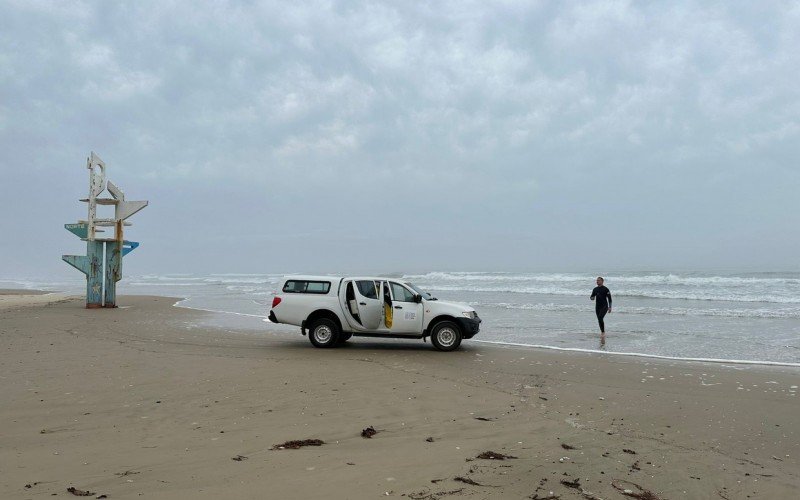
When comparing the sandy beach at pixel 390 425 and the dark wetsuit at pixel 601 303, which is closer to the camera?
the sandy beach at pixel 390 425

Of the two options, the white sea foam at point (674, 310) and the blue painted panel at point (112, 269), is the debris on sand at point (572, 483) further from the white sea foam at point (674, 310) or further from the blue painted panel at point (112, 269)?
the blue painted panel at point (112, 269)

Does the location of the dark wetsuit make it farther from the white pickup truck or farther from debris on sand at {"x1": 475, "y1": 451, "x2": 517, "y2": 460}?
debris on sand at {"x1": 475, "y1": 451, "x2": 517, "y2": 460}

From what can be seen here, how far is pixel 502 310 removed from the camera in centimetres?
2344

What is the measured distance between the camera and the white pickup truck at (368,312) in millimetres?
12656

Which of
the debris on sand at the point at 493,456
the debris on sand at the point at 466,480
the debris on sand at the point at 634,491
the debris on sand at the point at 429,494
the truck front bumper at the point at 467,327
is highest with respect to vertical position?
the truck front bumper at the point at 467,327

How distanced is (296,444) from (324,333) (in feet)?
24.8

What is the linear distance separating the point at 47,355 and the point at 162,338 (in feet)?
10.8

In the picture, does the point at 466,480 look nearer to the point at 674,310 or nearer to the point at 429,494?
the point at 429,494

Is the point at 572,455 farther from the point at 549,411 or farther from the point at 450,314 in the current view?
the point at 450,314

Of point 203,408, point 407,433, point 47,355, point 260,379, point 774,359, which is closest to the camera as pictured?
point 407,433

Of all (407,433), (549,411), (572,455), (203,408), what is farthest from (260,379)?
(572,455)

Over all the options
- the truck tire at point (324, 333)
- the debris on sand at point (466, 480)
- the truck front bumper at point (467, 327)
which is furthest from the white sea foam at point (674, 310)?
the debris on sand at point (466, 480)

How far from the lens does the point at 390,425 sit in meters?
6.37

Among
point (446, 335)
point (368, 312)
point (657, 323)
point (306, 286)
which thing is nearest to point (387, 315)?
point (368, 312)
